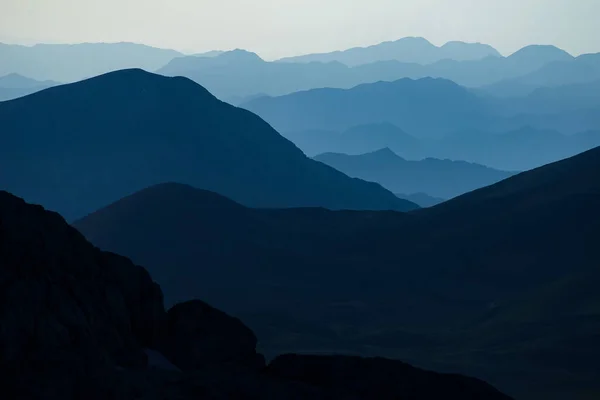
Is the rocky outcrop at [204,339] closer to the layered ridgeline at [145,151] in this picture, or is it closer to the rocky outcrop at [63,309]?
the rocky outcrop at [63,309]

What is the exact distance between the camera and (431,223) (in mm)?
71000

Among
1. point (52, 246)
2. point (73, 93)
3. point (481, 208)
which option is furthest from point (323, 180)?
point (52, 246)

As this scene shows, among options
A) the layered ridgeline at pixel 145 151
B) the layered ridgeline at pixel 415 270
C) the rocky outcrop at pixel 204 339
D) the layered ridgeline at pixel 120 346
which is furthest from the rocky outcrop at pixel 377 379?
the layered ridgeline at pixel 145 151

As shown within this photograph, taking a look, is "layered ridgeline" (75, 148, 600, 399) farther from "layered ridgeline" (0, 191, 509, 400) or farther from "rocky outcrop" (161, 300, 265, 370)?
"layered ridgeline" (0, 191, 509, 400)

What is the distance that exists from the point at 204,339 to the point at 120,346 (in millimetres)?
2240

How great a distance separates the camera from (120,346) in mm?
15438

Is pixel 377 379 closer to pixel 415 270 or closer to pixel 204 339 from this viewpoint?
pixel 204 339

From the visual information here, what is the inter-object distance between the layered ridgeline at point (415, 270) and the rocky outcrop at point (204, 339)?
22.5 m

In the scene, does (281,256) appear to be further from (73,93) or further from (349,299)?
(73,93)

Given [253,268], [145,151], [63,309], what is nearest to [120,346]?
[63,309]

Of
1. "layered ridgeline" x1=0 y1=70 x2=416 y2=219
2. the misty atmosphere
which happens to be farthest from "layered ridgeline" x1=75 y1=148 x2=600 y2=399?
"layered ridgeline" x1=0 y1=70 x2=416 y2=219

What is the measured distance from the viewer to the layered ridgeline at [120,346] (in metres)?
12.9

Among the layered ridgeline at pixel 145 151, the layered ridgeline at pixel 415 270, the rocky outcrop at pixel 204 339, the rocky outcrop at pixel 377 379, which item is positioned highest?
the layered ridgeline at pixel 145 151

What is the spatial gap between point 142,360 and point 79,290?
1.49m
